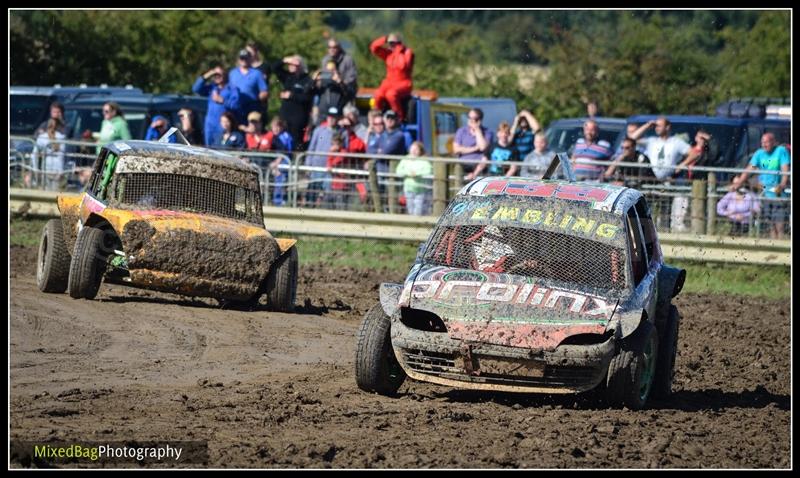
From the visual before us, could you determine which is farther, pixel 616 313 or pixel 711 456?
pixel 616 313

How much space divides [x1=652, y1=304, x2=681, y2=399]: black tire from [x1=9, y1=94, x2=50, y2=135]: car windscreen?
54.1ft

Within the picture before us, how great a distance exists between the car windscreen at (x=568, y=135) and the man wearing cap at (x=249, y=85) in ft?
14.4

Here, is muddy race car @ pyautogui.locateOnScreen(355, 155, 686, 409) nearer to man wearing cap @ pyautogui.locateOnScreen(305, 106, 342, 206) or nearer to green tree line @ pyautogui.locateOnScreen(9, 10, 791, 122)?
man wearing cap @ pyautogui.locateOnScreen(305, 106, 342, 206)

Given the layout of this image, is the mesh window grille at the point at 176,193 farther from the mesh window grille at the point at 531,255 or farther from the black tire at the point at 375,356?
the black tire at the point at 375,356

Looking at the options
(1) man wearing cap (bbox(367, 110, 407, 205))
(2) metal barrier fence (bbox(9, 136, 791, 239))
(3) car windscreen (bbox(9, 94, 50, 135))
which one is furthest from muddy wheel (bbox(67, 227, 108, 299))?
(3) car windscreen (bbox(9, 94, 50, 135))

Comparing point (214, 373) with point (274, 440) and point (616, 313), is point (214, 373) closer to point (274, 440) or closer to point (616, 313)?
point (274, 440)

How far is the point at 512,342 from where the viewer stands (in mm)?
9031

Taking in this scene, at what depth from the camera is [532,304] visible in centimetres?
→ 921

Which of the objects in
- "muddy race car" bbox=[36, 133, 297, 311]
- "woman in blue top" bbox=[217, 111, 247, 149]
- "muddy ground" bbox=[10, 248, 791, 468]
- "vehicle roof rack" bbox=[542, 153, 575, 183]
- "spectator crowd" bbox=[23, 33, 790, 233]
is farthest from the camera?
"woman in blue top" bbox=[217, 111, 247, 149]

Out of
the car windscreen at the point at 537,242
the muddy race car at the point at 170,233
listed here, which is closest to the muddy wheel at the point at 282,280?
the muddy race car at the point at 170,233

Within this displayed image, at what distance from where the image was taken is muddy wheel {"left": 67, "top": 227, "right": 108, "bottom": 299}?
1309 cm

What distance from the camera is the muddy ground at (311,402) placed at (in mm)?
7934

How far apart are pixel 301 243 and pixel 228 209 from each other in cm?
544

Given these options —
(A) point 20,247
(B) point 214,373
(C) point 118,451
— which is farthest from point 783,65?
(C) point 118,451
